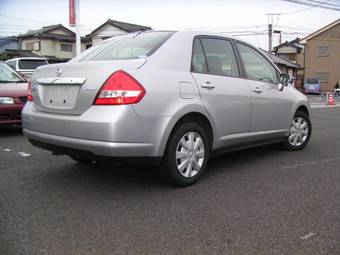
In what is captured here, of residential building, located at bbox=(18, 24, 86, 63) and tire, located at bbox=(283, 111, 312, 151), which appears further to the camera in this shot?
residential building, located at bbox=(18, 24, 86, 63)

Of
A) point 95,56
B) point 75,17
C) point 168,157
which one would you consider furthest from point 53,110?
point 75,17

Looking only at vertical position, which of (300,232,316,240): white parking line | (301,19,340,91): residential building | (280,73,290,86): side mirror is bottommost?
(300,232,316,240): white parking line

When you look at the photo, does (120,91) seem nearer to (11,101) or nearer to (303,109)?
(303,109)

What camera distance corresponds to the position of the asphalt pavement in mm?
2949

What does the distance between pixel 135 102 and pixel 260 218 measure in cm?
144

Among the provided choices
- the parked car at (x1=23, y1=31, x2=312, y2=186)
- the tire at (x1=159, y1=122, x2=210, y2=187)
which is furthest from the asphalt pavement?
the parked car at (x1=23, y1=31, x2=312, y2=186)

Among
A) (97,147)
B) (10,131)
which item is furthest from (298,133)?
(10,131)

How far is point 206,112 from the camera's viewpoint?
4.37m

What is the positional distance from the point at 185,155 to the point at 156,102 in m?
0.70

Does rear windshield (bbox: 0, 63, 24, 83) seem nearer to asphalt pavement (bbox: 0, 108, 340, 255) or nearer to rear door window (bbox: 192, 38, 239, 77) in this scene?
asphalt pavement (bbox: 0, 108, 340, 255)

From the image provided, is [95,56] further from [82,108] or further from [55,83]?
[82,108]

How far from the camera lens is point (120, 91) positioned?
368cm

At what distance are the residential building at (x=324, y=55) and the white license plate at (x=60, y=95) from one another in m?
50.0

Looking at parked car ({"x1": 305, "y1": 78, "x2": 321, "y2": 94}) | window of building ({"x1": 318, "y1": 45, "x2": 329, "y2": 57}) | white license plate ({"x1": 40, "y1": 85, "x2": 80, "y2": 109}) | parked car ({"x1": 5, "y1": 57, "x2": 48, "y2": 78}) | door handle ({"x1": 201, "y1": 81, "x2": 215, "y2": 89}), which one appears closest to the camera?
white license plate ({"x1": 40, "y1": 85, "x2": 80, "y2": 109})
